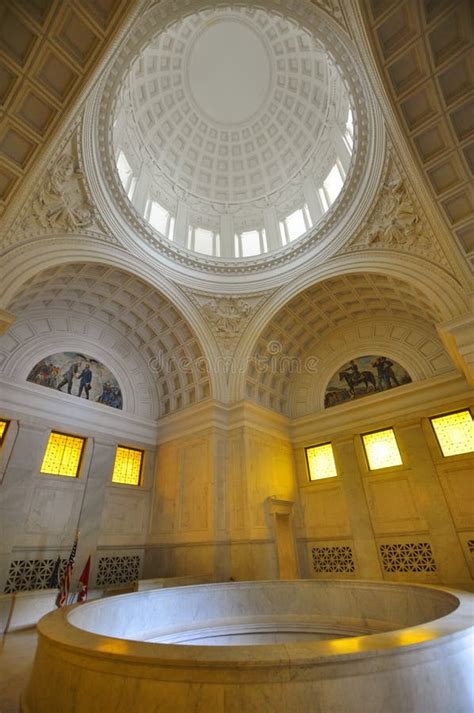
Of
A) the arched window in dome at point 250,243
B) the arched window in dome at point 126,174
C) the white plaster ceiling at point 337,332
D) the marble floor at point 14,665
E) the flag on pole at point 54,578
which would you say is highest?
the arched window in dome at point 126,174

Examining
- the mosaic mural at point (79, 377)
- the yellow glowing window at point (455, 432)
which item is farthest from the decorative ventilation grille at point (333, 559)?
the mosaic mural at point (79, 377)

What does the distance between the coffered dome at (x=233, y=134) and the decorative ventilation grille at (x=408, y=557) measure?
12.6 meters

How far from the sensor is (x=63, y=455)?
42.4ft

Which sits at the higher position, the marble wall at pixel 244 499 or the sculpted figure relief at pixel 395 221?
the sculpted figure relief at pixel 395 221

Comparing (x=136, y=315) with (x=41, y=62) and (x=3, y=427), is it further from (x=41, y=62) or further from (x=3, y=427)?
(x=41, y=62)

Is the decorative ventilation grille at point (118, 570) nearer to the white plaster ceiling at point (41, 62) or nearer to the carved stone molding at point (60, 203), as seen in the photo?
the carved stone molding at point (60, 203)

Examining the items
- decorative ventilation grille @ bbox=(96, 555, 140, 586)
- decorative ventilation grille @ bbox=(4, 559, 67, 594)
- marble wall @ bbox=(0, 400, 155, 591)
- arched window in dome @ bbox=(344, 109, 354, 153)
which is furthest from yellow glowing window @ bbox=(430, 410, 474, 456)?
decorative ventilation grille @ bbox=(4, 559, 67, 594)

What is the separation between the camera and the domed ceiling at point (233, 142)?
14.4 meters

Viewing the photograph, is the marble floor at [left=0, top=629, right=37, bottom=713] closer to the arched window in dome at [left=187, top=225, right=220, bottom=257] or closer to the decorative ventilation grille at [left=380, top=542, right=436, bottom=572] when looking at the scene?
the decorative ventilation grille at [left=380, top=542, right=436, bottom=572]

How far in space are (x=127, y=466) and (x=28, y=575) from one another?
4.88m

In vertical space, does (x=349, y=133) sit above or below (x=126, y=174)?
above

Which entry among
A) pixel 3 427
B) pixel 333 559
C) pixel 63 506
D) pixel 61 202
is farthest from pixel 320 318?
pixel 3 427

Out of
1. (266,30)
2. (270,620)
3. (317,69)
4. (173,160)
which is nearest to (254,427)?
(270,620)

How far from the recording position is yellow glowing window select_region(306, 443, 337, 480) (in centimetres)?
1494
